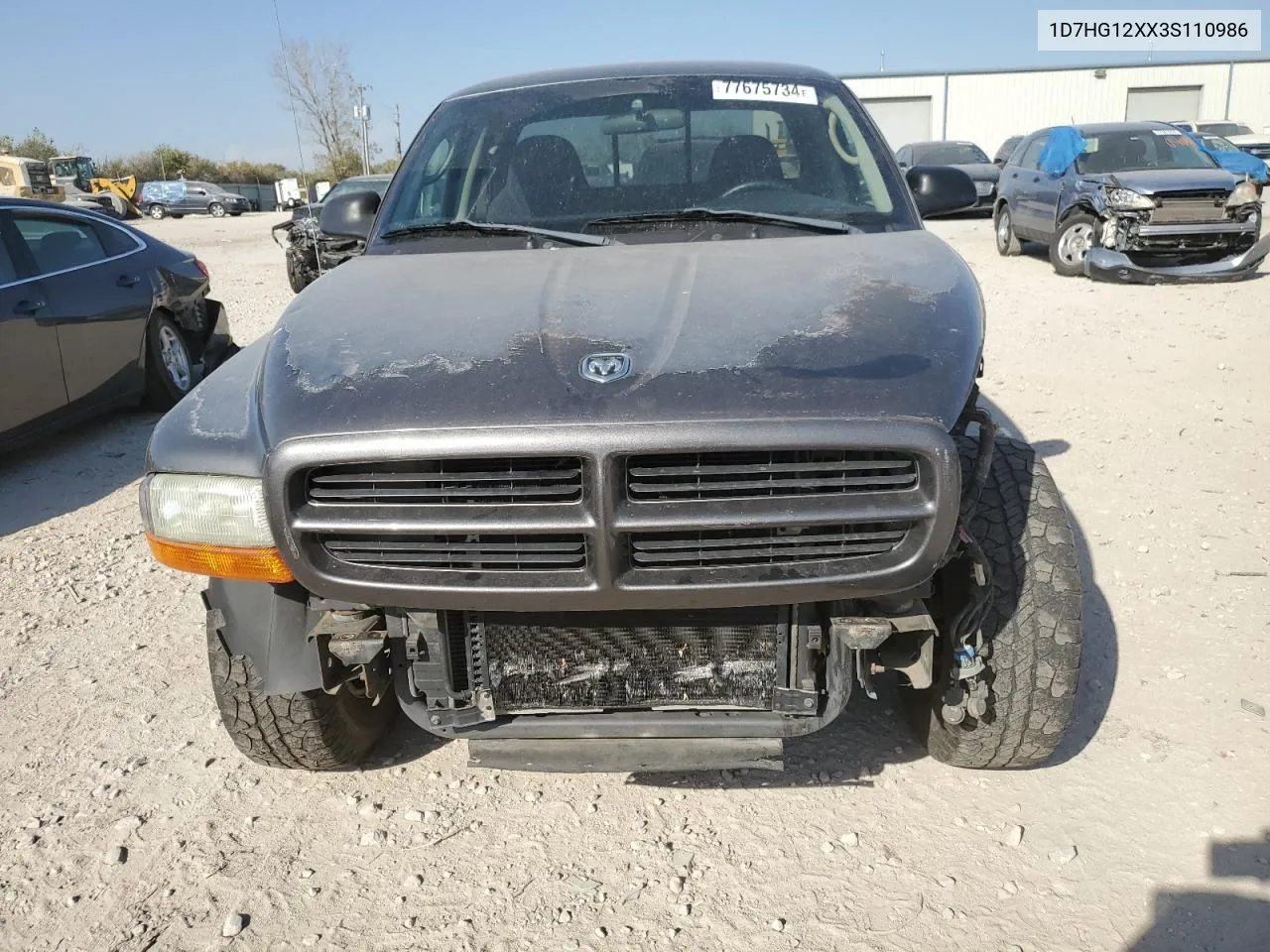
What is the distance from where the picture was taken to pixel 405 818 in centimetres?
272

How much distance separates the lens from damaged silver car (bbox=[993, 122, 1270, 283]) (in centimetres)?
1055

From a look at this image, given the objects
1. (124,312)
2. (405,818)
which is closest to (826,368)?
(405,818)

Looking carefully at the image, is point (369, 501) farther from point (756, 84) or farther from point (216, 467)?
point (756, 84)

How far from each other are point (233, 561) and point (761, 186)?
6.61 ft

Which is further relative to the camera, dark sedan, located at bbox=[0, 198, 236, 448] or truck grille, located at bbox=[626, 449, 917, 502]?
dark sedan, located at bbox=[0, 198, 236, 448]

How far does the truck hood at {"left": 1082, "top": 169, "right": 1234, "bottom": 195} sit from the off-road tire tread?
952cm

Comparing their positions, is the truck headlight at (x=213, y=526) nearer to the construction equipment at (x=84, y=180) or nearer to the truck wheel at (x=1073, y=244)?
the truck wheel at (x=1073, y=244)

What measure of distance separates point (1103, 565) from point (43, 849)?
3.77 metres

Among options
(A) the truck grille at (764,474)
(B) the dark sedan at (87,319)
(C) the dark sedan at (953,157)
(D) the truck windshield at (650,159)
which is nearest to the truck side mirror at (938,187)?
(D) the truck windshield at (650,159)

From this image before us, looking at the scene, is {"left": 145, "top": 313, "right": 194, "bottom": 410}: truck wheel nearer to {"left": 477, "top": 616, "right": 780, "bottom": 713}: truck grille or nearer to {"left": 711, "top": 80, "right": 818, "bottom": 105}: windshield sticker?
{"left": 711, "top": 80, "right": 818, "bottom": 105}: windshield sticker

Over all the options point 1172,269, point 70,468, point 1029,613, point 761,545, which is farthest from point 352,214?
point 1172,269

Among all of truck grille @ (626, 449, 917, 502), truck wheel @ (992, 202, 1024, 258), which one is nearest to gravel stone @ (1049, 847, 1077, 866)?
truck grille @ (626, 449, 917, 502)

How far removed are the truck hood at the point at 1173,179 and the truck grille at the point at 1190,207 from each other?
0.23 ft

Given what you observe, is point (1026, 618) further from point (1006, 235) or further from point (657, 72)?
point (1006, 235)
